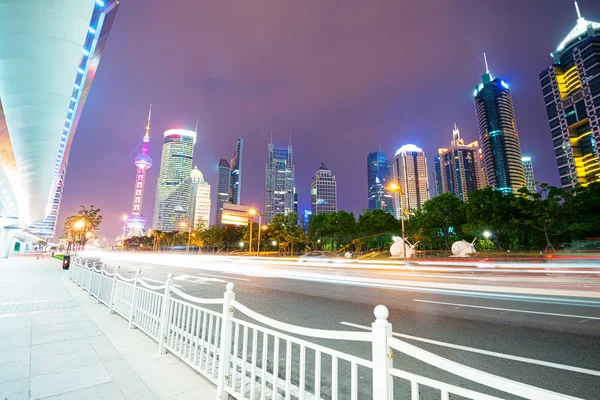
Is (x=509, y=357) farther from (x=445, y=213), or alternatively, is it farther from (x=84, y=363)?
(x=445, y=213)

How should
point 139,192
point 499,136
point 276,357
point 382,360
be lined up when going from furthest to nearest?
1. point 499,136
2. point 139,192
3. point 276,357
4. point 382,360

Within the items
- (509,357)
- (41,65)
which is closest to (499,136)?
(509,357)

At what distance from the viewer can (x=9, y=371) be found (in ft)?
13.5

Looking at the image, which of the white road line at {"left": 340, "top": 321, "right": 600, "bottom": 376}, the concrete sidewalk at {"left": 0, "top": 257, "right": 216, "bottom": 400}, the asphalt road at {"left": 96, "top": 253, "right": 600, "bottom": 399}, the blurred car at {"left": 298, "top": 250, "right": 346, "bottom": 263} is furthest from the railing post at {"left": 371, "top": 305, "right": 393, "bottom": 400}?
the blurred car at {"left": 298, "top": 250, "right": 346, "bottom": 263}

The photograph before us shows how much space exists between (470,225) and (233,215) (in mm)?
76149

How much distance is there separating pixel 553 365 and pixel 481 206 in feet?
149

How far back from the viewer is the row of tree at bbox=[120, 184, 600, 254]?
3872cm

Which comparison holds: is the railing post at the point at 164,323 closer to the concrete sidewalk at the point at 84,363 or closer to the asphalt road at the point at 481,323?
the concrete sidewalk at the point at 84,363

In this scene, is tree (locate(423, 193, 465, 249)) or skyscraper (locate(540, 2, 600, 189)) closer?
tree (locate(423, 193, 465, 249))

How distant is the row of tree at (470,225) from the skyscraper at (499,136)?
449 feet

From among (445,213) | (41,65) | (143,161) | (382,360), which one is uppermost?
(143,161)

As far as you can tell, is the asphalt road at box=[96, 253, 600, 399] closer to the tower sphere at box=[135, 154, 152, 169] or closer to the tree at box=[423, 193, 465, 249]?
the tree at box=[423, 193, 465, 249]

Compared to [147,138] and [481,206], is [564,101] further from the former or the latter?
[147,138]

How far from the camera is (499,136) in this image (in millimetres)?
179125
